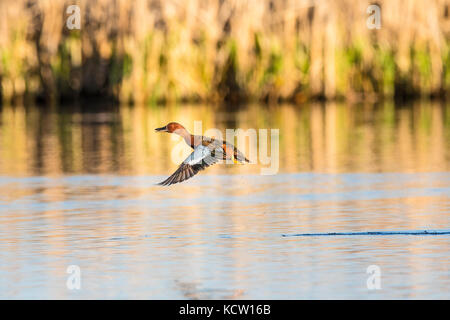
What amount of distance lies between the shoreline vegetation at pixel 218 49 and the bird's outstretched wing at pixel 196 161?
1569 cm

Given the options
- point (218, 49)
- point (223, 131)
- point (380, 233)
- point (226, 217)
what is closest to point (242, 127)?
point (223, 131)

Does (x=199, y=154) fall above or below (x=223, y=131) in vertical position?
below

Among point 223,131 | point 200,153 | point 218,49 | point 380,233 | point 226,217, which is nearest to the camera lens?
point 380,233

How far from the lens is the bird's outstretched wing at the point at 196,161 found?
30.6ft

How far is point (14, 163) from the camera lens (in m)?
15.3

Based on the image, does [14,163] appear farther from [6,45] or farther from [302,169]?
[6,45]

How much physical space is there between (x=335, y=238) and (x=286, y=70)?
54.3 ft

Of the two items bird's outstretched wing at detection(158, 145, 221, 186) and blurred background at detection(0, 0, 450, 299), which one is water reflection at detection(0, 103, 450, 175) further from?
bird's outstretched wing at detection(158, 145, 221, 186)

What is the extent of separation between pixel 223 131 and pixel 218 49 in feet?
22.7

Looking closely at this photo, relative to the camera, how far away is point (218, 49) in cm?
2566

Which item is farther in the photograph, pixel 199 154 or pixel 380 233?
pixel 199 154

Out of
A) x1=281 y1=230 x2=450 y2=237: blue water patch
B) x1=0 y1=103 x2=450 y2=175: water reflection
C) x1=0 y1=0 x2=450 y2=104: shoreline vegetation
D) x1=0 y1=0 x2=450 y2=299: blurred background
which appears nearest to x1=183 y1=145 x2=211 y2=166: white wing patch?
x1=0 y1=0 x2=450 y2=299: blurred background

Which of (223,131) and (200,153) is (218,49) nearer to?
(223,131)

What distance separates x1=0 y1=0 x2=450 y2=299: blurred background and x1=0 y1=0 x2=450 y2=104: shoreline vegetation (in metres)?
0.04
